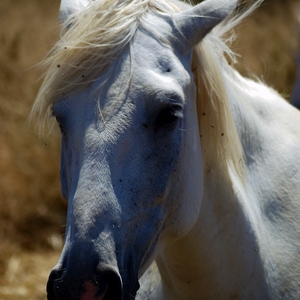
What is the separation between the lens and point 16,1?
10062 millimetres

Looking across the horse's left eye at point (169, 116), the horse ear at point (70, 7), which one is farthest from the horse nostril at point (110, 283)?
the horse ear at point (70, 7)

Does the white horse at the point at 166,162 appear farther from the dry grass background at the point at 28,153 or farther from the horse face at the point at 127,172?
the dry grass background at the point at 28,153

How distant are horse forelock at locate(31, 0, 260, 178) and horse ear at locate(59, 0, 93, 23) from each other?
82 millimetres

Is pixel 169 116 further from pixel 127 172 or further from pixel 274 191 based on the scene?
pixel 274 191

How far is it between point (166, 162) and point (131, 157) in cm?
14

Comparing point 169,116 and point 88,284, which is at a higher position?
point 169,116

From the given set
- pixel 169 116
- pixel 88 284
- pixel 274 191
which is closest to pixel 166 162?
pixel 169 116

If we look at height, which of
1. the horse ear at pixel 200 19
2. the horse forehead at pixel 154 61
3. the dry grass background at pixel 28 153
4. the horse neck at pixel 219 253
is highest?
the horse ear at pixel 200 19

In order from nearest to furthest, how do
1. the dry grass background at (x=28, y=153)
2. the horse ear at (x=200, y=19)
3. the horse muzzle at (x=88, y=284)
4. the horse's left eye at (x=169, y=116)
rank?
the horse muzzle at (x=88, y=284), the horse's left eye at (x=169, y=116), the horse ear at (x=200, y=19), the dry grass background at (x=28, y=153)

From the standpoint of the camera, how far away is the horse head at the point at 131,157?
5.49ft

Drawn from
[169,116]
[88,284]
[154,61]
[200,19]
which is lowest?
[88,284]

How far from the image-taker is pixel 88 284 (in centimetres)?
165

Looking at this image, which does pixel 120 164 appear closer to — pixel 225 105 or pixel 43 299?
pixel 225 105

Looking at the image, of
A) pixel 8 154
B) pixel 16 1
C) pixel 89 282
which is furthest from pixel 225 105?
pixel 16 1
